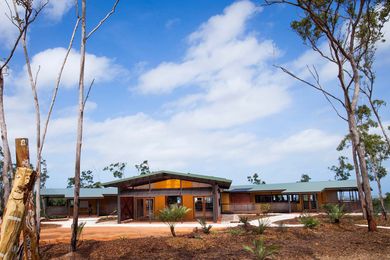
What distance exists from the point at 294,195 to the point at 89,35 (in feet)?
106

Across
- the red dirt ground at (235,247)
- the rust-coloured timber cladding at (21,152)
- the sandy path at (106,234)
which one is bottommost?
the sandy path at (106,234)

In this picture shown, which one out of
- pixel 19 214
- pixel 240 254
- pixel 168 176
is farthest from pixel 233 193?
pixel 19 214

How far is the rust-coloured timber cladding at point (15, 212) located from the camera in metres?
3.69

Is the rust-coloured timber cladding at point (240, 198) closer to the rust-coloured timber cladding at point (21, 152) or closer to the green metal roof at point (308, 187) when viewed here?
the green metal roof at point (308, 187)

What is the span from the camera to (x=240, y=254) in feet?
33.4

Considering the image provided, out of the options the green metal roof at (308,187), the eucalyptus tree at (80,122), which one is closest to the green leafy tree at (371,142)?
the green metal roof at (308,187)

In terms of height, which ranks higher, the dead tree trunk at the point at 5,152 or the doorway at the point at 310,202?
the dead tree trunk at the point at 5,152

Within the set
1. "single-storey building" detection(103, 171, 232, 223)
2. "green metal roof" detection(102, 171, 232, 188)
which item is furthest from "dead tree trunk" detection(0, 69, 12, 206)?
"green metal roof" detection(102, 171, 232, 188)

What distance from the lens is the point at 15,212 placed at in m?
3.82

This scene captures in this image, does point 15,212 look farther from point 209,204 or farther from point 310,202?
point 310,202

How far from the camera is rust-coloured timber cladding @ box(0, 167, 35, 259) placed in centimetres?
369

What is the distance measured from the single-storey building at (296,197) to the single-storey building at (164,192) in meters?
5.71

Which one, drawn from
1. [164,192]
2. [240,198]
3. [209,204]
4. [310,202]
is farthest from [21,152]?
[240,198]

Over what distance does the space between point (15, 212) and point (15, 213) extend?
0.04 feet
